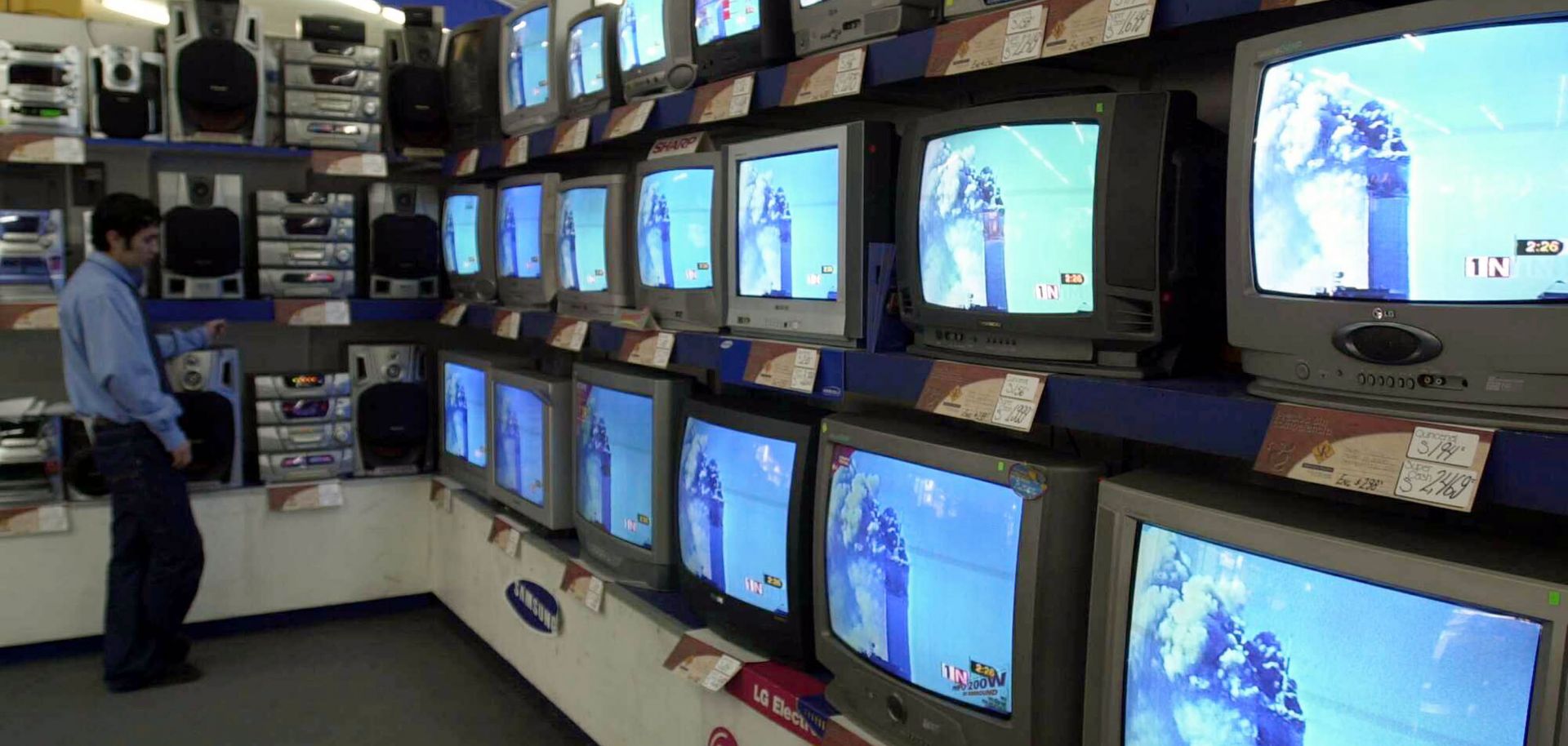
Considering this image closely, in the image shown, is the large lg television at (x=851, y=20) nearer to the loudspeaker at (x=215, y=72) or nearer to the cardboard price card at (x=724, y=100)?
the cardboard price card at (x=724, y=100)

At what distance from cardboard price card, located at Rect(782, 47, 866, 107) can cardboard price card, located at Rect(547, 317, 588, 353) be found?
1.13 m

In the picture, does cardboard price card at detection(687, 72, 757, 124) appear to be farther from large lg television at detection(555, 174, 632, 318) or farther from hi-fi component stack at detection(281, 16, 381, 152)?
hi-fi component stack at detection(281, 16, 381, 152)

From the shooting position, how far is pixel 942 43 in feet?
6.39

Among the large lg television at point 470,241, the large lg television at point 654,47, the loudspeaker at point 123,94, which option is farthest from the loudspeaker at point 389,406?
the large lg television at point 654,47

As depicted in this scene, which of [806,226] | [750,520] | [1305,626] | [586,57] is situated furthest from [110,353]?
[1305,626]

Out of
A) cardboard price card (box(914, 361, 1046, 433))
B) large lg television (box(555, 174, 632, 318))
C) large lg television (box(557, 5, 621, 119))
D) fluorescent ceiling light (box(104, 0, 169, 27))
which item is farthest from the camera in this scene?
fluorescent ceiling light (box(104, 0, 169, 27))

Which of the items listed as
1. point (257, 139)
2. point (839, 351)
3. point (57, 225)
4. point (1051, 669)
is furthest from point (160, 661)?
point (1051, 669)

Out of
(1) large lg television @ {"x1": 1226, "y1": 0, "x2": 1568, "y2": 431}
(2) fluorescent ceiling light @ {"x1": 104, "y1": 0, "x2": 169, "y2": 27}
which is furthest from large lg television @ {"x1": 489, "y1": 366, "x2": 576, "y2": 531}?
(2) fluorescent ceiling light @ {"x1": 104, "y1": 0, "x2": 169, "y2": 27}

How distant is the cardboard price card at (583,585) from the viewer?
10.1 ft

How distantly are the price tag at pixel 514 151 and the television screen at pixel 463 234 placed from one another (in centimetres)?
23

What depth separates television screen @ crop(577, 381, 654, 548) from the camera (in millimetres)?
2938

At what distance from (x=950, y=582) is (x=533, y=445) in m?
2.11

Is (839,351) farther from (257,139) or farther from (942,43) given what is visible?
(257,139)

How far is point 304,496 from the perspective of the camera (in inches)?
182
